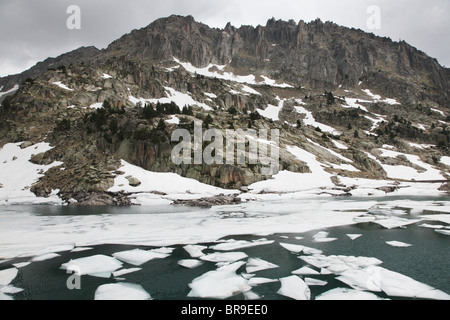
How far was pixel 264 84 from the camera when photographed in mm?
175375

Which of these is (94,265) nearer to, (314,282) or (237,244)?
(237,244)

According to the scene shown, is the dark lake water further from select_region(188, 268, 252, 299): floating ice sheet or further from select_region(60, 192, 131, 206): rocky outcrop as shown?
select_region(60, 192, 131, 206): rocky outcrop

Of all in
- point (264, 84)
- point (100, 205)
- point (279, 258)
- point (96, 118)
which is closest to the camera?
point (279, 258)

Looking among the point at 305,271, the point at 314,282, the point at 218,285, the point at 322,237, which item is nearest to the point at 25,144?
the point at 218,285

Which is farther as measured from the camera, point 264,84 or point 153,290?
point 264,84

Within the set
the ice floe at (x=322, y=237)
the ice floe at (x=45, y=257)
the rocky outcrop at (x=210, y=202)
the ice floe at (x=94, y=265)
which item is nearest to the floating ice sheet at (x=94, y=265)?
the ice floe at (x=94, y=265)

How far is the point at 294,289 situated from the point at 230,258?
4.48 m

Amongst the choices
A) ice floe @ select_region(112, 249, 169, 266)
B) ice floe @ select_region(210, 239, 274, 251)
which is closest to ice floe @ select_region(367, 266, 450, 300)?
ice floe @ select_region(210, 239, 274, 251)

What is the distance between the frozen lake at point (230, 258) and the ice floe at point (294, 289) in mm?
40

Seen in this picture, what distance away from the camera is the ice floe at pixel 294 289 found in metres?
9.38
